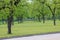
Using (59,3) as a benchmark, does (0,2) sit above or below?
above

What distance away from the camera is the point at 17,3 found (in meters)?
23.9

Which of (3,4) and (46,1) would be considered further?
(46,1)

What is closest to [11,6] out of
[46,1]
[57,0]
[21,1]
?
[21,1]

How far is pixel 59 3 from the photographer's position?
37344mm

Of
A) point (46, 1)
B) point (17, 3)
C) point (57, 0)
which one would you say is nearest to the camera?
point (17, 3)

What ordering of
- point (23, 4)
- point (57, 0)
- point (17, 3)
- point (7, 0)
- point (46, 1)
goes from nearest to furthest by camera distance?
point (7, 0)
point (17, 3)
point (23, 4)
point (57, 0)
point (46, 1)

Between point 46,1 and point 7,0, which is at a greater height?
point 7,0

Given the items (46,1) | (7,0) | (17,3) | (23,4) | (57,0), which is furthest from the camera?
(46,1)

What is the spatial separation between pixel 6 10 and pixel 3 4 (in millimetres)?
1002

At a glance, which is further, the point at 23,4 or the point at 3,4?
the point at 23,4

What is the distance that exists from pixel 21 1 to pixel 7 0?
346 centimetres

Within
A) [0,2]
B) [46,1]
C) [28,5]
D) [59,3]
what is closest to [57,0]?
[59,3]

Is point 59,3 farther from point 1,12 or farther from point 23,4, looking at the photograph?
point 1,12

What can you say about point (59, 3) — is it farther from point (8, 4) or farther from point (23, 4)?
point (8, 4)
